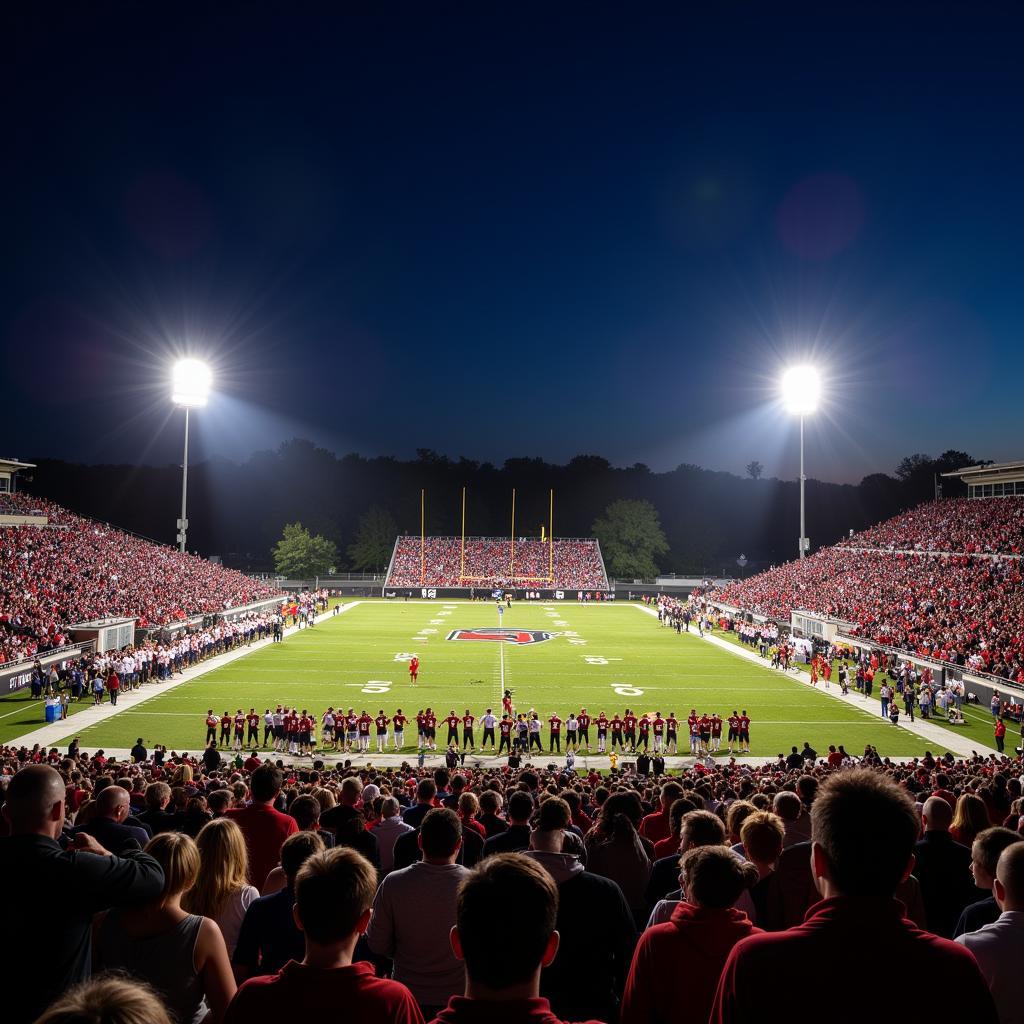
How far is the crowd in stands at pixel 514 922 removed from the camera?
2.03 m

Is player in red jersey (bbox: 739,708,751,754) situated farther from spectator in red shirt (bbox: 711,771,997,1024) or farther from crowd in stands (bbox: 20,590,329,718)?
spectator in red shirt (bbox: 711,771,997,1024)

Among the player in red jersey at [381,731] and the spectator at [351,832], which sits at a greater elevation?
the spectator at [351,832]

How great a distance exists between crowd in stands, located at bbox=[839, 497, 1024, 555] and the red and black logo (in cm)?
2309

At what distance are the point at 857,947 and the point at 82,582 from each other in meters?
40.3

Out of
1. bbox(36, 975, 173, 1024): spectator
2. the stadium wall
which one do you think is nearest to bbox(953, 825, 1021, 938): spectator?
bbox(36, 975, 173, 1024): spectator

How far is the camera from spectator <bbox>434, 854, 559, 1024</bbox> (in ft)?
6.76

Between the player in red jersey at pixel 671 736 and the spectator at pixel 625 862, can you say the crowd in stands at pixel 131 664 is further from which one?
the spectator at pixel 625 862

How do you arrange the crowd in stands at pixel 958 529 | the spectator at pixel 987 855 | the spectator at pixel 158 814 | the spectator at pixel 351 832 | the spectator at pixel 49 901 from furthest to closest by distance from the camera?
the crowd in stands at pixel 958 529 < the spectator at pixel 158 814 < the spectator at pixel 351 832 < the spectator at pixel 987 855 < the spectator at pixel 49 901

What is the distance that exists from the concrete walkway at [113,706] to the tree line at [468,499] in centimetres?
5944

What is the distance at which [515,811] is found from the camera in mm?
5516

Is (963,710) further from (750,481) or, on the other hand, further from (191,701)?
(750,481)

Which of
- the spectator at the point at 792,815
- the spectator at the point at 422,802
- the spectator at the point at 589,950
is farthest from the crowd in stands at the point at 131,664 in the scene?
the spectator at the point at 589,950

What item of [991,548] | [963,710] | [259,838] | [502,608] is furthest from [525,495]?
[259,838]

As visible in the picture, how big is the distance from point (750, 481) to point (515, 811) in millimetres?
119163
